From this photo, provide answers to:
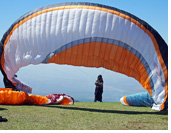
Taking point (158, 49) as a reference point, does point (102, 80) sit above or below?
below

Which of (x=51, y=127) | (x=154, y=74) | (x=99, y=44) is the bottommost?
(x=51, y=127)

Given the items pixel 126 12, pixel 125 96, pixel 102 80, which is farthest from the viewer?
pixel 102 80

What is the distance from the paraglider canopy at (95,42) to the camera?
29.3 ft

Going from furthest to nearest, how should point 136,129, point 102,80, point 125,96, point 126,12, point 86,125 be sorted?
point 102,80 < point 125,96 < point 126,12 < point 86,125 < point 136,129

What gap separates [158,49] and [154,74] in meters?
0.73

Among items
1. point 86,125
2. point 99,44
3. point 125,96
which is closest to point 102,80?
point 125,96

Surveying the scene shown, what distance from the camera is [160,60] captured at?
346 inches

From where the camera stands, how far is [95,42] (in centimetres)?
925

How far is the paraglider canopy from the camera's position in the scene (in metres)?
8.95

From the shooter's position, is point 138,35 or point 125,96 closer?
point 138,35

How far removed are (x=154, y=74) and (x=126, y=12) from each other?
2058 millimetres

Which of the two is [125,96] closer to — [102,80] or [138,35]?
[102,80]

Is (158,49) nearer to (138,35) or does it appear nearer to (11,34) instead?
(138,35)

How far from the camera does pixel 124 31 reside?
904 cm
